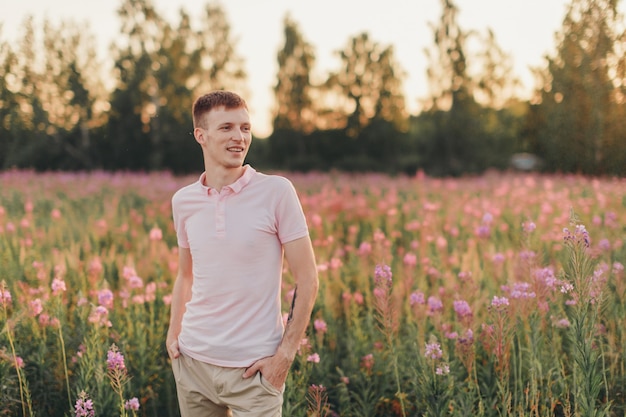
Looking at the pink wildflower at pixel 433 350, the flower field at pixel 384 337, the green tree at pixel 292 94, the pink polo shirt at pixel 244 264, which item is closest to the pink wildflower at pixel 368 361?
the flower field at pixel 384 337

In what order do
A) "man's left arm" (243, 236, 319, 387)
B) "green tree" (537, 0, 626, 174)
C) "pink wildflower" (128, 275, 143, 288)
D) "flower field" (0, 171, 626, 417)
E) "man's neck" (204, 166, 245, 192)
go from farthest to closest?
"green tree" (537, 0, 626, 174)
"pink wildflower" (128, 275, 143, 288)
"flower field" (0, 171, 626, 417)
"man's neck" (204, 166, 245, 192)
"man's left arm" (243, 236, 319, 387)

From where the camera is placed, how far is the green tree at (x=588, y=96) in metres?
19.7

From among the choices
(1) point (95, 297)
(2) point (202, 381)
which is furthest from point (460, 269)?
(2) point (202, 381)

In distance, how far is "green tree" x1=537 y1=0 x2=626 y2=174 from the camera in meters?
19.7

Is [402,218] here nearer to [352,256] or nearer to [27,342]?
[352,256]

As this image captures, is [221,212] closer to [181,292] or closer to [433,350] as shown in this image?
[181,292]

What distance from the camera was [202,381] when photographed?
2.17m

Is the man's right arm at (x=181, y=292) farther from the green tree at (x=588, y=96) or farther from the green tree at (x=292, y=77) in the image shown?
the green tree at (x=292, y=77)

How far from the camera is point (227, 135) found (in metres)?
2.07

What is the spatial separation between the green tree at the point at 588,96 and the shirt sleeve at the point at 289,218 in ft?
65.4

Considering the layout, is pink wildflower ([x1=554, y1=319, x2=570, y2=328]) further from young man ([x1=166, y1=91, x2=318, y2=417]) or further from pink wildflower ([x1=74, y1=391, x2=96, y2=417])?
pink wildflower ([x1=74, y1=391, x2=96, y2=417])

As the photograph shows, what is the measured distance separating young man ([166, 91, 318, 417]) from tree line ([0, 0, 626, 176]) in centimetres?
2008

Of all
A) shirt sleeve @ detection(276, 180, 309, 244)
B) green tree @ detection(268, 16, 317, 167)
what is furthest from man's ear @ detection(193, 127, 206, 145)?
green tree @ detection(268, 16, 317, 167)

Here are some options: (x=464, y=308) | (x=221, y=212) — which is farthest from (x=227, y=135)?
(x=464, y=308)
